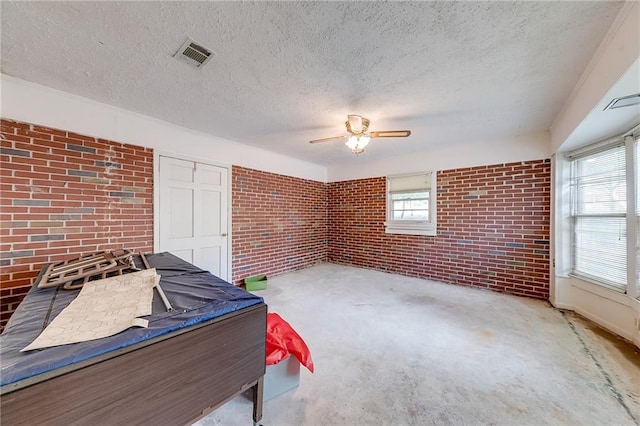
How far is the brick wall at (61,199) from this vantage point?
6.99ft

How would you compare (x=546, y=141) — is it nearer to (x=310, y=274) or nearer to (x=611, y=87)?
(x=611, y=87)

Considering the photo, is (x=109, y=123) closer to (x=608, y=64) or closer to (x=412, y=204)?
(x=608, y=64)

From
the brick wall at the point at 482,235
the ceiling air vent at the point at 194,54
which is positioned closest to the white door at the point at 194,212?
the ceiling air vent at the point at 194,54

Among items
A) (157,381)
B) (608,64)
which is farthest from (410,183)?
(157,381)

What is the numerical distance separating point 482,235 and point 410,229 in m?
1.17

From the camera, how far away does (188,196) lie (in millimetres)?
3363

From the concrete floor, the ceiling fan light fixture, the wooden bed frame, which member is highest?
the ceiling fan light fixture

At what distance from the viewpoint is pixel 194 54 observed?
5.81 ft

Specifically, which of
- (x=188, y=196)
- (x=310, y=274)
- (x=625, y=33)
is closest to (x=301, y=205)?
(x=310, y=274)

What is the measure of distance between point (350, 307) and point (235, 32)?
3018 millimetres

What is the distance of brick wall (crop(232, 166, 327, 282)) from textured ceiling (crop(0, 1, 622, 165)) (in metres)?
1.55

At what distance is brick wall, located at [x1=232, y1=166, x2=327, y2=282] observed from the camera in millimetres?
4008

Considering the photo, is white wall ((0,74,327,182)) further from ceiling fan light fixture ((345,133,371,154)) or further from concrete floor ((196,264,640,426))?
concrete floor ((196,264,640,426))

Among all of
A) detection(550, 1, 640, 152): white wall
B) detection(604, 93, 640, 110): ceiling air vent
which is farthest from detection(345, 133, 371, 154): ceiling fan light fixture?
detection(604, 93, 640, 110): ceiling air vent
